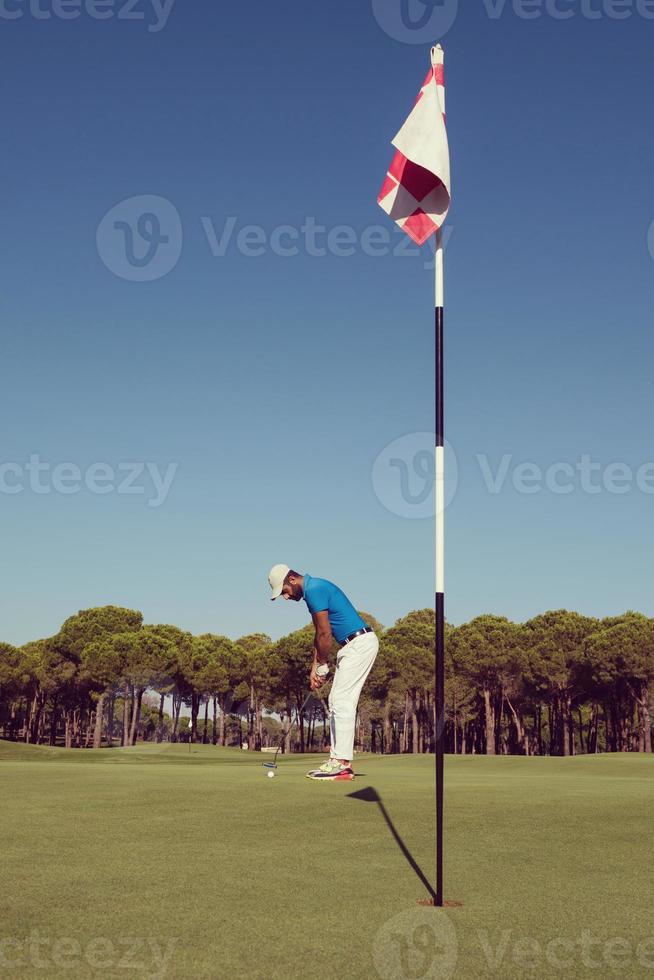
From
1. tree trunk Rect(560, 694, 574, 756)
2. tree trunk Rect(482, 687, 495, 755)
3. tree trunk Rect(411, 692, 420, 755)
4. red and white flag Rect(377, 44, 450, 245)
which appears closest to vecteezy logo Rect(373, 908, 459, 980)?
red and white flag Rect(377, 44, 450, 245)

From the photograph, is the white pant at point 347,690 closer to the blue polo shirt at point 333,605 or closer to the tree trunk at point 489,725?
the blue polo shirt at point 333,605

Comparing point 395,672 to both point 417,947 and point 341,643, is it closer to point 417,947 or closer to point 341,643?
point 341,643

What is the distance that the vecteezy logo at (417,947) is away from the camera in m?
4.00

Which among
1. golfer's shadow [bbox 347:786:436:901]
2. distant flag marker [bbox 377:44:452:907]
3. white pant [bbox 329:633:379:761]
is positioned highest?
distant flag marker [bbox 377:44:452:907]

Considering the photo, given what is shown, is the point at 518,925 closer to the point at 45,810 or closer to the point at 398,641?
the point at 45,810

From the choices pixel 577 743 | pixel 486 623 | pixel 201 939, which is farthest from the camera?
pixel 577 743

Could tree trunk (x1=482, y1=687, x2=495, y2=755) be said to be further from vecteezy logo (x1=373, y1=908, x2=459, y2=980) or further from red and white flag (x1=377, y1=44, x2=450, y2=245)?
vecteezy logo (x1=373, y1=908, x2=459, y2=980)

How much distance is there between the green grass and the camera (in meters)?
4.12

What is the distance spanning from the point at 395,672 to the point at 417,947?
238 ft

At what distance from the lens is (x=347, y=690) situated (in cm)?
1145

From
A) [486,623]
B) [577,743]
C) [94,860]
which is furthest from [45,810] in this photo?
[577,743]

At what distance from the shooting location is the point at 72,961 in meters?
3.91

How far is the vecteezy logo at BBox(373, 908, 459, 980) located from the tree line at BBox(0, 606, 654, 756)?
62.9 meters

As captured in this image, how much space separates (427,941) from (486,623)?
71468 mm
